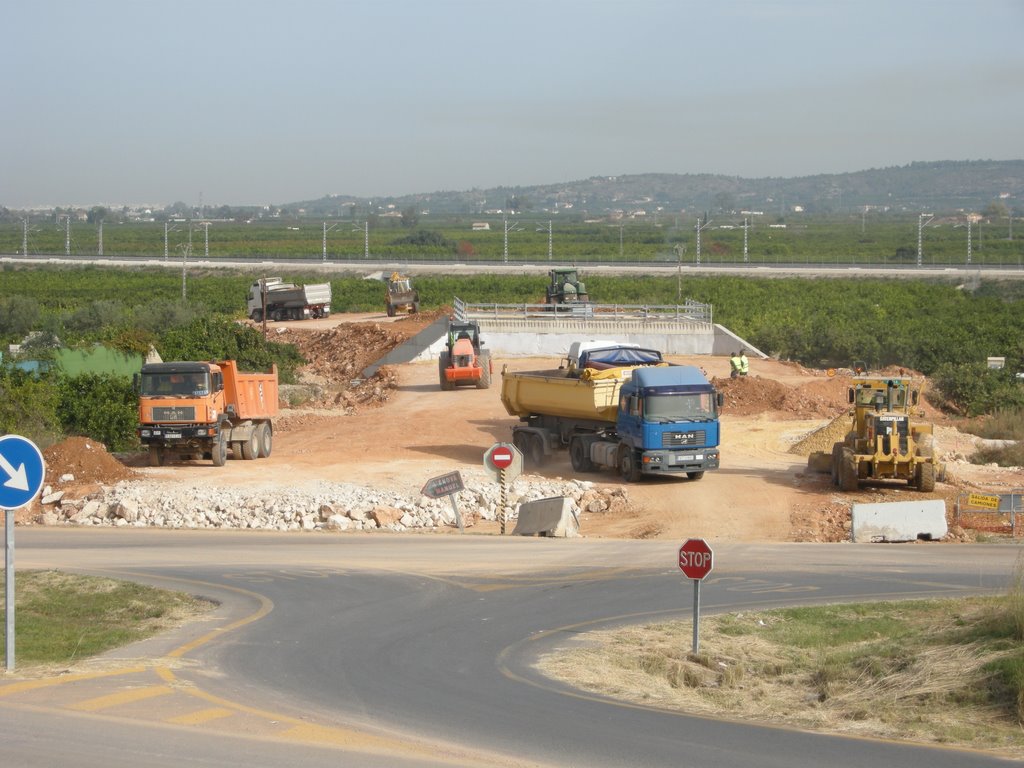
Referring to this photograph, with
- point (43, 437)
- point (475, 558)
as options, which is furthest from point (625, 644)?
point (43, 437)

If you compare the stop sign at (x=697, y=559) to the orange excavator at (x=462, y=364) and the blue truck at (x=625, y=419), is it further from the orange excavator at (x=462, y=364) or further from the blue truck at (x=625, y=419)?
the orange excavator at (x=462, y=364)

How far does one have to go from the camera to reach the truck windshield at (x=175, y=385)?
32.6 m

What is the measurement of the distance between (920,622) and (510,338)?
4437 cm

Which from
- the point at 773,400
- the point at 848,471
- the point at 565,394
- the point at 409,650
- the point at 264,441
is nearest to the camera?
the point at 409,650

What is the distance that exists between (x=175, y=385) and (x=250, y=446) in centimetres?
331

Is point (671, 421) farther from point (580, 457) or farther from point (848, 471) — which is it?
point (848, 471)

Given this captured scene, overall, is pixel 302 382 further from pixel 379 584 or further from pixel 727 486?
pixel 379 584

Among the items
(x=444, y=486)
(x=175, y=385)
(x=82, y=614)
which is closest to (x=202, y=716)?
(x=82, y=614)

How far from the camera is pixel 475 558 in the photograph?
2212cm

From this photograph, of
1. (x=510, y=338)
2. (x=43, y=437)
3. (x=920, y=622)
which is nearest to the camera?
(x=920, y=622)

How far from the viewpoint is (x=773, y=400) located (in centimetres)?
4400

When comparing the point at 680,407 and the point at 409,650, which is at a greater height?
the point at 680,407

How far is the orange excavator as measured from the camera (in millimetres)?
47500

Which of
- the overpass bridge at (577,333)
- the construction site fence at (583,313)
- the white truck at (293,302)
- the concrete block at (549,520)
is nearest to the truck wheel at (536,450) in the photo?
the concrete block at (549,520)
